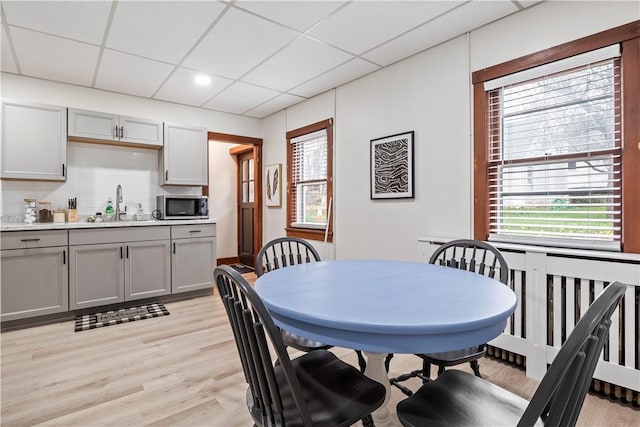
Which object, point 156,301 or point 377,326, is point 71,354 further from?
point 377,326

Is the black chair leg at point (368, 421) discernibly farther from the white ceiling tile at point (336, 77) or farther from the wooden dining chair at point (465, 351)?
the white ceiling tile at point (336, 77)

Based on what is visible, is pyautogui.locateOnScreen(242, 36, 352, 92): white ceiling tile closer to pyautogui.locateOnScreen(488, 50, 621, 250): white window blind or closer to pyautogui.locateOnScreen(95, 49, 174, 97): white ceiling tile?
pyautogui.locateOnScreen(95, 49, 174, 97): white ceiling tile

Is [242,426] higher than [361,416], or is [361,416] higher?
[361,416]

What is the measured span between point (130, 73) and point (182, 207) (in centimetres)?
165

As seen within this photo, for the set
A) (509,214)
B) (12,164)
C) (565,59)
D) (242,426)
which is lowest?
(242,426)

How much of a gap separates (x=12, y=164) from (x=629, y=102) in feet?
16.9

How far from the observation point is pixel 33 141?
11.0ft

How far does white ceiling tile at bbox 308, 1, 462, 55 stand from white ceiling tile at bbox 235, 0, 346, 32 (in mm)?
92

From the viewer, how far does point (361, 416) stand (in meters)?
1.06

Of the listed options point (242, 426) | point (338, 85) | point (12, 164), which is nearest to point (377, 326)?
point (242, 426)

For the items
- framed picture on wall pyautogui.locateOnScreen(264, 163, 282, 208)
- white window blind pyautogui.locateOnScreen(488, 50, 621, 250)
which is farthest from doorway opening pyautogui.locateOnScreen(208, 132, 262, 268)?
white window blind pyautogui.locateOnScreen(488, 50, 621, 250)

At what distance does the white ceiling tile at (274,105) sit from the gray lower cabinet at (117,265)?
7.15ft

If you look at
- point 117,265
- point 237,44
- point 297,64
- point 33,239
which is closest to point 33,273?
point 33,239

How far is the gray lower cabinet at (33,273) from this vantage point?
295 centimetres
